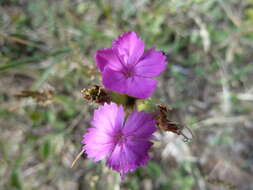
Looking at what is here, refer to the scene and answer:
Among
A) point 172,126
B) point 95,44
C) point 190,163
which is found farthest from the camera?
point 95,44

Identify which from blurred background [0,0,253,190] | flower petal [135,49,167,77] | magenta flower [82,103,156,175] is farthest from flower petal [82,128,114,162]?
blurred background [0,0,253,190]

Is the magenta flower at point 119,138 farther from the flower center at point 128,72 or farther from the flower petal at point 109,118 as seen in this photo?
the flower center at point 128,72

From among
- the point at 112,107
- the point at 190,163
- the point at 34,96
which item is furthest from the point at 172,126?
the point at 190,163

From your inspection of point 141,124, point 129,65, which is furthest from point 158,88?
point 141,124

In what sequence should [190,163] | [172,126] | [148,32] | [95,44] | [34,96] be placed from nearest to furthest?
1. [172,126]
2. [34,96]
3. [190,163]
4. [148,32]
5. [95,44]

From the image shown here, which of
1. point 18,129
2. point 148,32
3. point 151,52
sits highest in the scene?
point 148,32

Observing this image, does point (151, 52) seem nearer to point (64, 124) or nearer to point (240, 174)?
point (64, 124)

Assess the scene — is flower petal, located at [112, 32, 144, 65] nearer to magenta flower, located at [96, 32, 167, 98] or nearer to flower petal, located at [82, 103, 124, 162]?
magenta flower, located at [96, 32, 167, 98]
